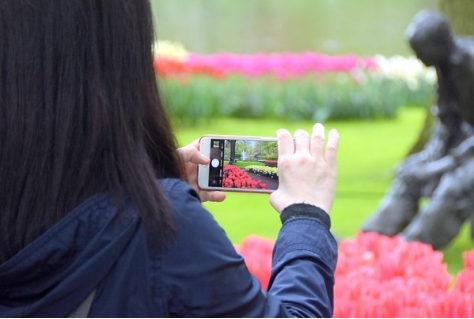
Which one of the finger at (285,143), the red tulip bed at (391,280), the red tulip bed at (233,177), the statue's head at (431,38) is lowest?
the red tulip bed at (391,280)

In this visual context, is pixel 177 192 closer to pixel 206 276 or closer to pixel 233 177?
pixel 206 276

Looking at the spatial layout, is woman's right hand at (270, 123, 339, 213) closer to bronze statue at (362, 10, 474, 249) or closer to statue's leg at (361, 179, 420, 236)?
bronze statue at (362, 10, 474, 249)

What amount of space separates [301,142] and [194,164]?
20 cm

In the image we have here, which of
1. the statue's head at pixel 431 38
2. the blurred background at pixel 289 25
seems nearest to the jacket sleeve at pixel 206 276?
the statue's head at pixel 431 38

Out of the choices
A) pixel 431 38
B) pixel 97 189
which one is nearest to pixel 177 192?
pixel 97 189

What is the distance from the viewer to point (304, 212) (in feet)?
4.19

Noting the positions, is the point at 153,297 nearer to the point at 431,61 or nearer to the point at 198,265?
the point at 198,265

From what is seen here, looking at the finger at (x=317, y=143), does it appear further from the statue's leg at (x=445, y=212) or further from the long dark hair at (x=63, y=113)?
the statue's leg at (x=445, y=212)

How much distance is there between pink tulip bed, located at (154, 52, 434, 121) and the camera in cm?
406

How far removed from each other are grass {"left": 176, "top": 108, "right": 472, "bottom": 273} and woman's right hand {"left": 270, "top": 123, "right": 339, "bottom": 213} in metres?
2.62

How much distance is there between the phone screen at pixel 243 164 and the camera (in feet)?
4.56

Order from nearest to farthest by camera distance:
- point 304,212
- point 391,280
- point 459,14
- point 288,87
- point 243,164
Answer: point 304,212 → point 243,164 → point 391,280 → point 459,14 → point 288,87

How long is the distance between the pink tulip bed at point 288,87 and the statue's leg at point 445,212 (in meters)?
0.48

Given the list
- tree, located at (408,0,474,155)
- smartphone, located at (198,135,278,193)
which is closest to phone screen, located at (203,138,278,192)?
smartphone, located at (198,135,278,193)
